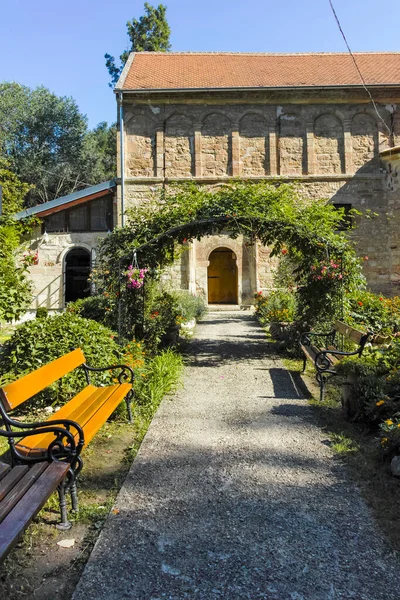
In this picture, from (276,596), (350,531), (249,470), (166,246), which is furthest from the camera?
(166,246)

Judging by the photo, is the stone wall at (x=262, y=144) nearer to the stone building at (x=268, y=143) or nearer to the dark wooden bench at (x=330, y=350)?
the stone building at (x=268, y=143)

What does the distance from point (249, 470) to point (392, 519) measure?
1120 millimetres

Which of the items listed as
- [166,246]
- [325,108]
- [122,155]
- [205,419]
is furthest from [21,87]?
[205,419]

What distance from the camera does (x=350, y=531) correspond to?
2.74 metres

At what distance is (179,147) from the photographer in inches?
677

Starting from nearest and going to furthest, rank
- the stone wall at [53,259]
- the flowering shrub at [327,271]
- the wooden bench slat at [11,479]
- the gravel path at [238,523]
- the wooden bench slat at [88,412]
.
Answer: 1. the gravel path at [238,523]
2. the wooden bench slat at [11,479]
3. the wooden bench slat at [88,412]
4. the flowering shrub at [327,271]
5. the stone wall at [53,259]

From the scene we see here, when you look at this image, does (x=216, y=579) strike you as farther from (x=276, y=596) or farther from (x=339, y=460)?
(x=339, y=460)

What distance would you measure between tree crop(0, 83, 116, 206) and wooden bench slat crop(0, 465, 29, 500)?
99.7ft

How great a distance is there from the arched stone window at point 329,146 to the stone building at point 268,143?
38 mm

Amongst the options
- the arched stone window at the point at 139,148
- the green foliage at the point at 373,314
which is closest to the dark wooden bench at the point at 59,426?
the green foliage at the point at 373,314

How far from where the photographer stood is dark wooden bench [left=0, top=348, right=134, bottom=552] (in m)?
2.88

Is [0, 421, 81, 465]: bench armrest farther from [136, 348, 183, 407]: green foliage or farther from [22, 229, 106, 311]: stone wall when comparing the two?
[22, 229, 106, 311]: stone wall

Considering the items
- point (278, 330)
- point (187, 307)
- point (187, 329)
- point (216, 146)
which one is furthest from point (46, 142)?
point (278, 330)

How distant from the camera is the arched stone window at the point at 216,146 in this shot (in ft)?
56.2
